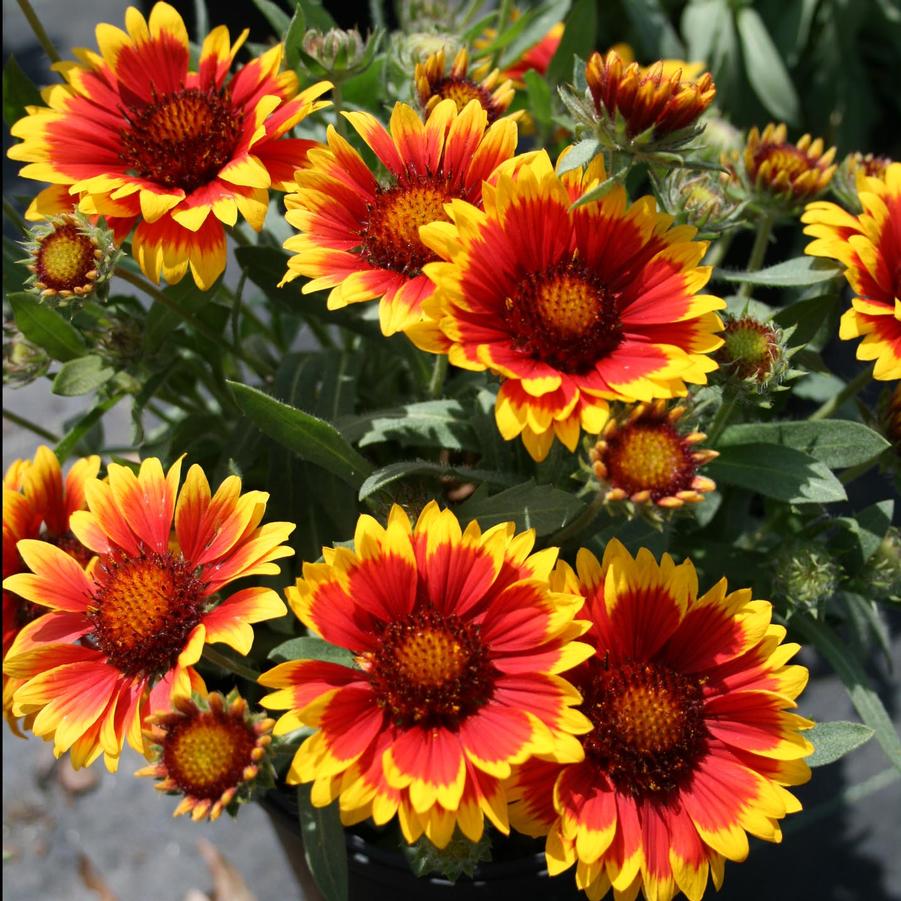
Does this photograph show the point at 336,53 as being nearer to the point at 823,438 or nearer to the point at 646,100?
the point at 646,100

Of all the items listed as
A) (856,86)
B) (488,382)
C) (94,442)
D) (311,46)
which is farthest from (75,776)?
(856,86)

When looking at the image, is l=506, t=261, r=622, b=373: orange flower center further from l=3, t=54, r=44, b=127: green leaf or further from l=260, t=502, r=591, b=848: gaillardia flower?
l=3, t=54, r=44, b=127: green leaf

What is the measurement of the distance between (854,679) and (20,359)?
0.87 metres

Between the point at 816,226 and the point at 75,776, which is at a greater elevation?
the point at 816,226

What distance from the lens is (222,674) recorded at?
968 millimetres

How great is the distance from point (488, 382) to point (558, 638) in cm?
29

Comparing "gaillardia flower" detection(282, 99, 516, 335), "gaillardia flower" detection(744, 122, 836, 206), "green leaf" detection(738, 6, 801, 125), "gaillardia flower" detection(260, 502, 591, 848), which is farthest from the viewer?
"green leaf" detection(738, 6, 801, 125)

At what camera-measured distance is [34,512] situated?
0.93 metres

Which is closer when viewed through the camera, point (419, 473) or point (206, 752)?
point (206, 752)

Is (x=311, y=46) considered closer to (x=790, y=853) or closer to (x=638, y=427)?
(x=638, y=427)

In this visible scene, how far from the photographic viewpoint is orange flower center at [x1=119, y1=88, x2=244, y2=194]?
33.5 inches

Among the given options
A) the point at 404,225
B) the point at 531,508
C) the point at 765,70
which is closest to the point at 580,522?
the point at 531,508

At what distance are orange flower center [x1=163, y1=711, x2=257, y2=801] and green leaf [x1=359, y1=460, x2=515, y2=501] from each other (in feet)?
0.67

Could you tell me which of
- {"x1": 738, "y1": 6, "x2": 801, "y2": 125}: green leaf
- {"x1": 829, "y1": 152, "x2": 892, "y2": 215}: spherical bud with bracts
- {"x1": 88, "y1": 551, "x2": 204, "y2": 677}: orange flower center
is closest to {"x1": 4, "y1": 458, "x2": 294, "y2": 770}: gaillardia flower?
{"x1": 88, "y1": 551, "x2": 204, "y2": 677}: orange flower center
